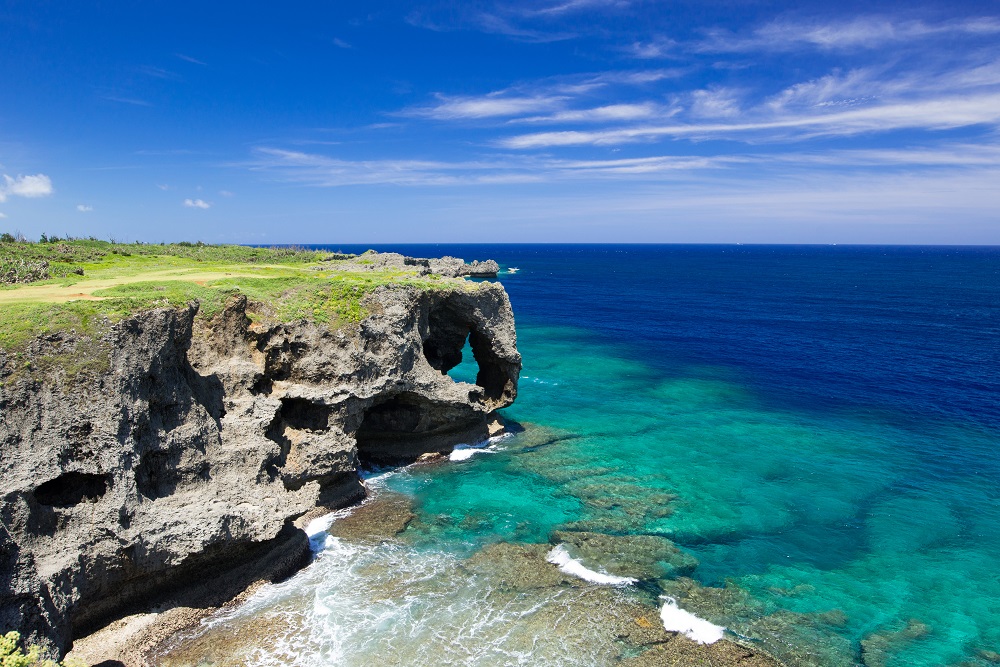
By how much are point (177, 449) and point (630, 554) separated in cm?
1959

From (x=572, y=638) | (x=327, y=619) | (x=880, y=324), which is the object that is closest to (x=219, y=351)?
(x=327, y=619)

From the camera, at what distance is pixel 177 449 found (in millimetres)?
21688

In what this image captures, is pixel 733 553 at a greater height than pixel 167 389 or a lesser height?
lesser

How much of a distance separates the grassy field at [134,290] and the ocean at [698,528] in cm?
1116

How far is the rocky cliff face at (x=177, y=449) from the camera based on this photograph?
17.3 metres

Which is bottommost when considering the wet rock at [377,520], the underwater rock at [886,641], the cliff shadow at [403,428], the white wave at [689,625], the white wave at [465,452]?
the underwater rock at [886,641]

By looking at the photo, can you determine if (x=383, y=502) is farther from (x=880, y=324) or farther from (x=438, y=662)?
(x=880, y=324)

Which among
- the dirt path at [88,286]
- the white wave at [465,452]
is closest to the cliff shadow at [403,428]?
the white wave at [465,452]

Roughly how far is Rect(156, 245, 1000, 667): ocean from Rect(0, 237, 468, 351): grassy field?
36.6ft

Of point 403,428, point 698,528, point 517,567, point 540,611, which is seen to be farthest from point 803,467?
point 403,428

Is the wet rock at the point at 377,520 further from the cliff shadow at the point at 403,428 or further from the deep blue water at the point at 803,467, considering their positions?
the cliff shadow at the point at 403,428

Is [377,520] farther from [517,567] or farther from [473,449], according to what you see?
[473,449]

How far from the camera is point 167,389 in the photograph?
2180 centimetres

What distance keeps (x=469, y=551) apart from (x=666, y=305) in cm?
9388
